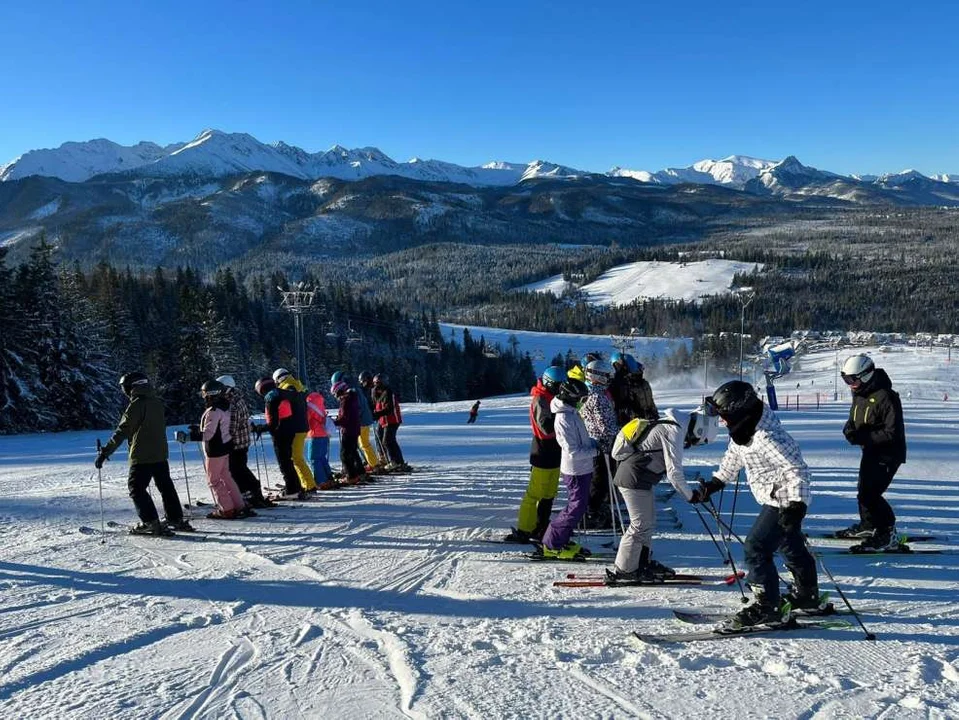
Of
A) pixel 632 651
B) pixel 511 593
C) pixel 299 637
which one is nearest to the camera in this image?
pixel 632 651

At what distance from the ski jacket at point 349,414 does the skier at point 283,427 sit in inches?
35.0

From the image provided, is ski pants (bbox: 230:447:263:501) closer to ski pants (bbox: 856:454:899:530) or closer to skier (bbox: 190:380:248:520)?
skier (bbox: 190:380:248:520)

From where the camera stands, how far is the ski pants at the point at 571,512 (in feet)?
20.8

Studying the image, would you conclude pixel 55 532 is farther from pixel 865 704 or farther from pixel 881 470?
pixel 881 470

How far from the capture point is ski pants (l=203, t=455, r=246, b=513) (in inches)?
333

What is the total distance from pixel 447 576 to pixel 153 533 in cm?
376

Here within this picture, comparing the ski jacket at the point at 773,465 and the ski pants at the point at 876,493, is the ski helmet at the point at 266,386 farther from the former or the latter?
the ski pants at the point at 876,493

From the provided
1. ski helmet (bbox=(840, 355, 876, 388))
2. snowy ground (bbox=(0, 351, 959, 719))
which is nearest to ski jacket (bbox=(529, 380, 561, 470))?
snowy ground (bbox=(0, 351, 959, 719))

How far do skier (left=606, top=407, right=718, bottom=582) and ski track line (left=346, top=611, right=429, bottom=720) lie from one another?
203 cm

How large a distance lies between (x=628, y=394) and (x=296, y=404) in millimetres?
4894

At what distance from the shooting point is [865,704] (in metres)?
3.67

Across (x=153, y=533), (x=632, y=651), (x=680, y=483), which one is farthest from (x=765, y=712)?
(x=153, y=533)

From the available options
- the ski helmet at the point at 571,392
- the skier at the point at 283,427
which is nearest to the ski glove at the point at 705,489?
the ski helmet at the point at 571,392

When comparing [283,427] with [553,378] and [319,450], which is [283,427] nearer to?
[319,450]
